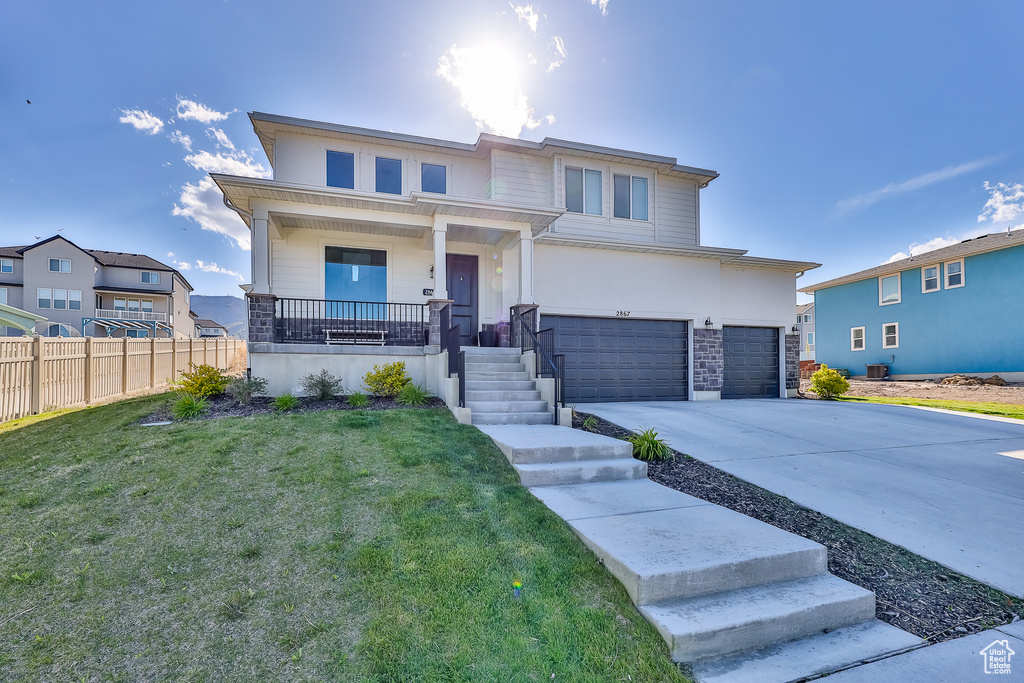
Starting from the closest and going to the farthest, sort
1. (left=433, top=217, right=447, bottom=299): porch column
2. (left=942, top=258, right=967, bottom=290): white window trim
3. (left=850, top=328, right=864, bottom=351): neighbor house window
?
1. (left=433, top=217, right=447, bottom=299): porch column
2. (left=942, top=258, right=967, bottom=290): white window trim
3. (left=850, top=328, right=864, bottom=351): neighbor house window

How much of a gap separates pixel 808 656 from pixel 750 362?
11.1 m

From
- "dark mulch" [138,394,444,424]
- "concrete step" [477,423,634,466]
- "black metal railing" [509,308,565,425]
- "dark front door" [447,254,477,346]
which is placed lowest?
"concrete step" [477,423,634,466]

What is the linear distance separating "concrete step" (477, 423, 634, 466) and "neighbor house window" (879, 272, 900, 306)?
66.3 ft

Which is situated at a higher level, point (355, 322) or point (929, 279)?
point (929, 279)

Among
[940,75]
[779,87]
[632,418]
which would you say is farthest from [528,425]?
[940,75]

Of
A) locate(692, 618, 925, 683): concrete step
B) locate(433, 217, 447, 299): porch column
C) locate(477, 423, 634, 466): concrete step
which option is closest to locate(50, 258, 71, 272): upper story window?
locate(433, 217, 447, 299): porch column

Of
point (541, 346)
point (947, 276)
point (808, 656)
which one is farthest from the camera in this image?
point (947, 276)

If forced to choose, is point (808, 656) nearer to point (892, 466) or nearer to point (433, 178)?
point (892, 466)

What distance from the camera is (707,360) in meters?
10.9

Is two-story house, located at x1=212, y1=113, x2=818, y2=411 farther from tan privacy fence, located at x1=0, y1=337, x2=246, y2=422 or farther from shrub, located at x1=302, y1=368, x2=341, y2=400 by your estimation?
tan privacy fence, located at x1=0, y1=337, x2=246, y2=422

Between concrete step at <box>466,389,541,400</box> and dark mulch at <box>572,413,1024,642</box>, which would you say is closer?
dark mulch at <box>572,413,1024,642</box>

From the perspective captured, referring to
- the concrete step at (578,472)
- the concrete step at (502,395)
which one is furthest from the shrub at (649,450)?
the concrete step at (502,395)

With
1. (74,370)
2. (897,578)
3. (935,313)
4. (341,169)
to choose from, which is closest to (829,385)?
(935,313)

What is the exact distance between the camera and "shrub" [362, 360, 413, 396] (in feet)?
24.4
